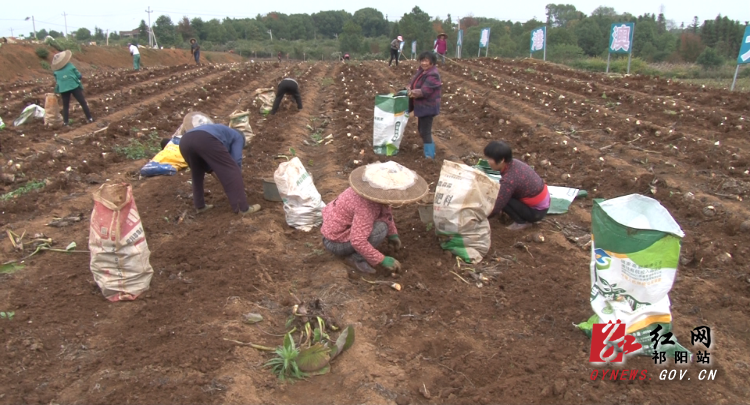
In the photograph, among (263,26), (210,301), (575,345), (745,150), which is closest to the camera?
(575,345)

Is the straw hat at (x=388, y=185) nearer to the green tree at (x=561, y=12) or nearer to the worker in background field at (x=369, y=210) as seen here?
the worker in background field at (x=369, y=210)

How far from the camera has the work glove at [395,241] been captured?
3.82 metres

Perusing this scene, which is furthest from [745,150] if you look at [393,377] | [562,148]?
[393,377]

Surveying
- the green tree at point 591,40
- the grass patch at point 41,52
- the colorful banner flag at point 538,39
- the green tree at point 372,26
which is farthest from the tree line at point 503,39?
the grass patch at point 41,52

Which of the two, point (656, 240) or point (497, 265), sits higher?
point (656, 240)

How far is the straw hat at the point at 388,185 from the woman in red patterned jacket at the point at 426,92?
3.05 metres

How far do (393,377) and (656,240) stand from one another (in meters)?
1.61

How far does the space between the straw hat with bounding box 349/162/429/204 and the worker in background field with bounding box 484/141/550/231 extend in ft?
3.28

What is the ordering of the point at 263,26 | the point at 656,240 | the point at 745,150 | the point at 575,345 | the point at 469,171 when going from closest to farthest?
the point at 656,240 < the point at 575,345 < the point at 469,171 < the point at 745,150 < the point at 263,26

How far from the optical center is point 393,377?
2.63 metres

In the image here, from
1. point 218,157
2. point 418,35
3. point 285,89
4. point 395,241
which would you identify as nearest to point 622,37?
point 285,89

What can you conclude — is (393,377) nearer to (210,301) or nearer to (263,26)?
(210,301)

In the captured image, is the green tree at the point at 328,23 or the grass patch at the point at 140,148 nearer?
the grass patch at the point at 140,148

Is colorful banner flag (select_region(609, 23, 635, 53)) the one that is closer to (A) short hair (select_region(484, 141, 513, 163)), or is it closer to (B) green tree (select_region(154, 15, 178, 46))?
(A) short hair (select_region(484, 141, 513, 163))
